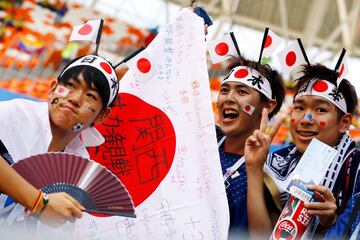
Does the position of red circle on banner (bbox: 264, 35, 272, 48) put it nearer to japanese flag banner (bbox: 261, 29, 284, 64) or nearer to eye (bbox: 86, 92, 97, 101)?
japanese flag banner (bbox: 261, 29, 284, 64)

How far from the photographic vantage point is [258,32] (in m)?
21.5

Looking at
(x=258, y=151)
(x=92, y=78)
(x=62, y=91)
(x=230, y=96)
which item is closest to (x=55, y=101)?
(x=62, y=91)

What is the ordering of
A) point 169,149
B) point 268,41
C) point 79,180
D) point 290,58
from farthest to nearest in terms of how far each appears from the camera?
point 268,41 < point 290,58 < point 169,149 < point 79,180

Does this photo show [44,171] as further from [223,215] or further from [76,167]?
[223,215]

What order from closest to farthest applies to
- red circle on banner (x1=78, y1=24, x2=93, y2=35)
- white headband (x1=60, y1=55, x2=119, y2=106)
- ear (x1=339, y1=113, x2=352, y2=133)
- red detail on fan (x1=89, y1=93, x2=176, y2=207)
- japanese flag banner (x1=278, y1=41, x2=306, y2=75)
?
white headband (x1=60, y1=55, x2=119, y2=106) → red detail on fan (x1=89, y1=93, x2=176, y2=207) → red circle on banner (x1=78, y1=24, x2=93, y2=35) → ear (x1=339, y1=113, x2=352, y2=133) → japanese flag banner (x1=278, y1=41, x2=306, y2=75)

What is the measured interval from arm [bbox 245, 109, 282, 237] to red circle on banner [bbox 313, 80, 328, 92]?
0.34 m

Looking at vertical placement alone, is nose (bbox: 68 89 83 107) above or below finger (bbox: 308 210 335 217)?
above

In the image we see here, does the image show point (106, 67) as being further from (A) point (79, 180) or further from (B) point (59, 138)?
(A) point (79, 180)

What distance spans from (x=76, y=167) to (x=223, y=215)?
1.87 ft

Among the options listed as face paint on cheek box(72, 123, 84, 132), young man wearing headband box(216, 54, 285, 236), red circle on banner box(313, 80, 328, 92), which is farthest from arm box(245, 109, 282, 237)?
face paint on cheek box(72, 123, 84, 132)

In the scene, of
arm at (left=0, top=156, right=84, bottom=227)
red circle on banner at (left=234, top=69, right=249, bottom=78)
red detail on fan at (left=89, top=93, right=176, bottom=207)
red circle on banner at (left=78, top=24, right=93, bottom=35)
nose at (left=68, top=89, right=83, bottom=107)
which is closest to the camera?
arm at (left=0, top=156, right=84, bottom=227)

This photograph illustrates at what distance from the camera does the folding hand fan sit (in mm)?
1867

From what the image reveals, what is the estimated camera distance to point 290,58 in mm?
2883

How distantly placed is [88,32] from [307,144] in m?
0.99
